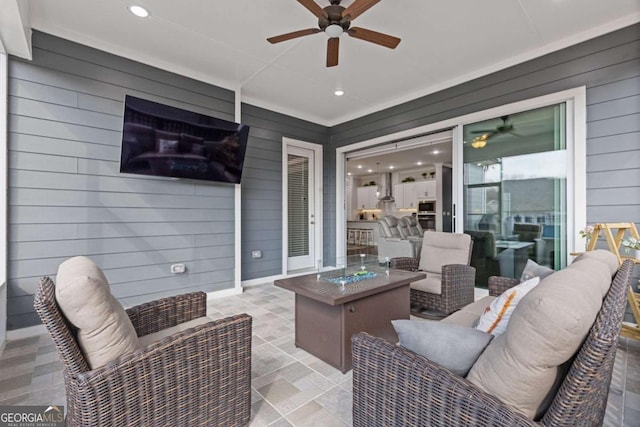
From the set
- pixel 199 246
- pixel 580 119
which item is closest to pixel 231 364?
pixel 199 246

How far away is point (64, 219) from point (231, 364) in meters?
2.66

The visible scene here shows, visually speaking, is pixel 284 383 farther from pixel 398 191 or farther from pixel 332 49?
pixel 398 191

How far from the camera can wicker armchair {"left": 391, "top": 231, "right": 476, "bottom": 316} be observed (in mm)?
2896

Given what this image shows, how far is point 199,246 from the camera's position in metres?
3.82

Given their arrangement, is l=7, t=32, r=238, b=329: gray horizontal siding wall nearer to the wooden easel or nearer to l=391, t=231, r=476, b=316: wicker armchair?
l=391, t=231, r=476, b=316: wicker armchair

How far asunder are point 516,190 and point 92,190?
4.69 metres

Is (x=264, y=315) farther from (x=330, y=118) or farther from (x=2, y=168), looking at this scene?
(x=330, y=118)

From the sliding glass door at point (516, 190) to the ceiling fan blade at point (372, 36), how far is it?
190 cm

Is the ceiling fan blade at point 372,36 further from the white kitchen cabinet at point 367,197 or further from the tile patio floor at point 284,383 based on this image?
the white kitchen cabinet at point 367,197

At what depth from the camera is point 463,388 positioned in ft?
3.18

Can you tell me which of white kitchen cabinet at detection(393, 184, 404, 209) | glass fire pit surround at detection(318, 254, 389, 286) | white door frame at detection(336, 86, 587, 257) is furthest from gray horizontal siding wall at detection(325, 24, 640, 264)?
white kitchen cabinet at detection(393, 184, 404, 209)

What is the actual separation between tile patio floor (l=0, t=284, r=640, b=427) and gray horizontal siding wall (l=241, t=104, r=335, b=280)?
1.89 metres

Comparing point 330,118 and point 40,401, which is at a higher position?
point 330,118

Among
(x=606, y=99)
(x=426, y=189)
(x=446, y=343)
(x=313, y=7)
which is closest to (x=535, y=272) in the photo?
(x=446, y=343)
